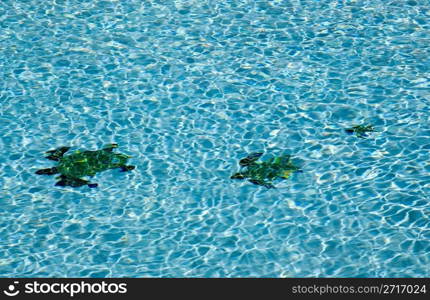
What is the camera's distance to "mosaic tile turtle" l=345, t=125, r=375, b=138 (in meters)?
7.38

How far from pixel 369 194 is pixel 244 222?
3.50ft

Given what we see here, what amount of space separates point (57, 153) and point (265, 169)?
1.86 meters

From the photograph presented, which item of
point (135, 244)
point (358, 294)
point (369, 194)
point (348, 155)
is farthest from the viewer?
point (348, 155)

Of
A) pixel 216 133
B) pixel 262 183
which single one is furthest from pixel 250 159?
pixel 216 133

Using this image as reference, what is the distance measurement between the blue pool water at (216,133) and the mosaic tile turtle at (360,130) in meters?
0.07

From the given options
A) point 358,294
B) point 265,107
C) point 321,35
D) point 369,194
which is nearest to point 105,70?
point 265,107

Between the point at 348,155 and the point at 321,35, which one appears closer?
the point at 348,155

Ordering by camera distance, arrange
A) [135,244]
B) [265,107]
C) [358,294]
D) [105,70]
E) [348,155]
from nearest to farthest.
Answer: [358,294]
[135,244]
[348,155]
[265,107]
[105,70]

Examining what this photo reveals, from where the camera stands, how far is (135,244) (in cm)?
626

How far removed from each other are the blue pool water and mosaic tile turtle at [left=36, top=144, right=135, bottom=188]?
9 cm

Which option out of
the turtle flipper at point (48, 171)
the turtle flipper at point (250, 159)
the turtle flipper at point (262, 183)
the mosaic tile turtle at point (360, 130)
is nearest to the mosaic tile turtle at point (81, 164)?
the turtle flipper at point (48, 171)

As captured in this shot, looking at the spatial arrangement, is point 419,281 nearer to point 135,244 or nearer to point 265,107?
point 135,244

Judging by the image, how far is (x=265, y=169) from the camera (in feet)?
23.1

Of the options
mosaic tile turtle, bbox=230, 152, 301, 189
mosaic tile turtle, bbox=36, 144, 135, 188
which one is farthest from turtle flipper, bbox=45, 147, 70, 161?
mosaic tile turtle, bbox=230, 152, 301, 189
